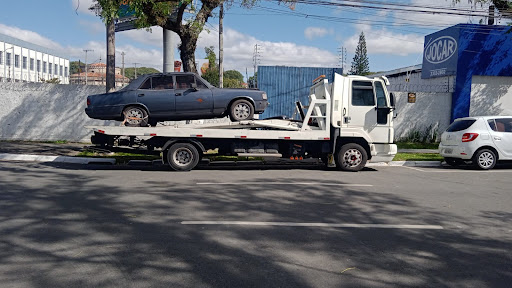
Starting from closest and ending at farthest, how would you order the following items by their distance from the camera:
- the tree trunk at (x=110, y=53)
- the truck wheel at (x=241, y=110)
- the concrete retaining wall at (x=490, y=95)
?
the truck wheel at (x=241, y=110)
the tree trunk at (x=110, y=53)
the concrete retaining wall at (x=490, y=95)

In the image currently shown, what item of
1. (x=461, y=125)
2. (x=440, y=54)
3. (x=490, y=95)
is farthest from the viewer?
(x=440, y=54)

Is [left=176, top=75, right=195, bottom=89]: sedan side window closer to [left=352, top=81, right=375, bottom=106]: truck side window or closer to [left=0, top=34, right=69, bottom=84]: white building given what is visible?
[left=352, top=81, right=375, bottom=106]: truck side window

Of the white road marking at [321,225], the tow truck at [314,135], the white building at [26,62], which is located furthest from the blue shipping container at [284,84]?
the white building at [26,62]

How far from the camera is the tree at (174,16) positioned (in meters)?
13.2

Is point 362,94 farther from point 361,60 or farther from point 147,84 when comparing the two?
point 361,60

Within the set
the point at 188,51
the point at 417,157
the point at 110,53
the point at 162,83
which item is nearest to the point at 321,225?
the point at 162,83

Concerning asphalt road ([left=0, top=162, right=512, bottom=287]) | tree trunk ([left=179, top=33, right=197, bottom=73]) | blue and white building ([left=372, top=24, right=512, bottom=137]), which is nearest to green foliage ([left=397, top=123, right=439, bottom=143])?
blue and white building ([left=372, top=24, right=512, bottom=137])

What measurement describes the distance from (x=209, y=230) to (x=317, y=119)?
6900 millimetres

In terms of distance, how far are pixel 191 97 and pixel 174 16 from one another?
5886 mm

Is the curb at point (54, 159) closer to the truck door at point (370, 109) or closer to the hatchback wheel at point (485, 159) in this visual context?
the truck door at point (370, 109)

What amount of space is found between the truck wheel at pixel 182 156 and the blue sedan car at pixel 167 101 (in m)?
0.84

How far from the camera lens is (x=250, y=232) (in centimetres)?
604

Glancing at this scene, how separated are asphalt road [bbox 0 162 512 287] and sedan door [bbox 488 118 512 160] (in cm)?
313

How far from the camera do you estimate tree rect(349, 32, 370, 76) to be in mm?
74500
